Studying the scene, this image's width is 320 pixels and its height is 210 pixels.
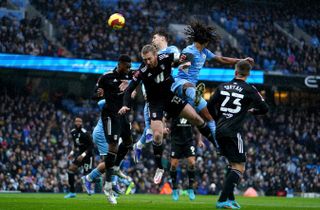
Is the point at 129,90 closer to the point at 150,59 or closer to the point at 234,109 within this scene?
the point at 150,59

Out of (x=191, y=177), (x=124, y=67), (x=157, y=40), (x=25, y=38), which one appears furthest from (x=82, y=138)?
(x=25, y=38)

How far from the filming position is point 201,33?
1639 cm

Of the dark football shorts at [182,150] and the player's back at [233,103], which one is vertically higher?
the player's back at [233,103]

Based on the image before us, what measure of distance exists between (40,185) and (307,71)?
1988 centimetres

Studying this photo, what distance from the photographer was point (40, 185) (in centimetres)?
3170

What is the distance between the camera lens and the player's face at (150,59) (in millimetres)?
14578

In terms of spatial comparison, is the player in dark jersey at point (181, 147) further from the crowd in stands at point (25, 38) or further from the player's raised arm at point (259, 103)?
the crowd in stands at point (25, 38)

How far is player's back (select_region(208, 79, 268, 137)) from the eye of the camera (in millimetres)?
13219

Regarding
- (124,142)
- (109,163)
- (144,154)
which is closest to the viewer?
(109,163)

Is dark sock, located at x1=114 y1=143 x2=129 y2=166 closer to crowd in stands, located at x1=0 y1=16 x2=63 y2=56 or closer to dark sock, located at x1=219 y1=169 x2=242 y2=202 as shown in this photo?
dark sock, located at x1=219 y1=169 x2=242 y2=202

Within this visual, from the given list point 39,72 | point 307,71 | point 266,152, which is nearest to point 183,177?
point 266,152

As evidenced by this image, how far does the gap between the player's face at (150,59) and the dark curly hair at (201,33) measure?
1747 mm

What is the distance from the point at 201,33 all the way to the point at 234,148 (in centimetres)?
403

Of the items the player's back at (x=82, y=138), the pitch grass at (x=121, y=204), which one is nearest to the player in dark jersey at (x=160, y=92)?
the pitch grass at (x=121, y=204)
